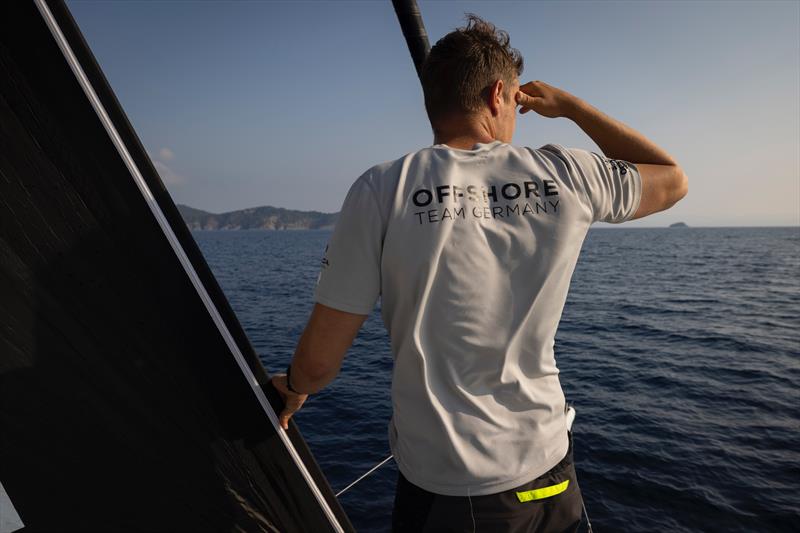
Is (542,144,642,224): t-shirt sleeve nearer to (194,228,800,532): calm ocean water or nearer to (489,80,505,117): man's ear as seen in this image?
(489,80,505,117): man's ear

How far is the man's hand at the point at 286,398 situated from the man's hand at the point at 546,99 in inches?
59.8

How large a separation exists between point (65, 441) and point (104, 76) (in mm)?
1436

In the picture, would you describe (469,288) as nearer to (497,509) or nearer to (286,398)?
(497,509)

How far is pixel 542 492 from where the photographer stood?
1.59 meters

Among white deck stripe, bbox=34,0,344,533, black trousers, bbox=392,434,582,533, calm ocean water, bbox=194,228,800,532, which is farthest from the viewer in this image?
calm ocean water, bbox=194,228,800,532

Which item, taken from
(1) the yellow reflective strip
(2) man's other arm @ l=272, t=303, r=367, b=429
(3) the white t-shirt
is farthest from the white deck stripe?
(1) the yellow reflective strip

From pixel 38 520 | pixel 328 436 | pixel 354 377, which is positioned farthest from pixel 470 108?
pixel 354 377

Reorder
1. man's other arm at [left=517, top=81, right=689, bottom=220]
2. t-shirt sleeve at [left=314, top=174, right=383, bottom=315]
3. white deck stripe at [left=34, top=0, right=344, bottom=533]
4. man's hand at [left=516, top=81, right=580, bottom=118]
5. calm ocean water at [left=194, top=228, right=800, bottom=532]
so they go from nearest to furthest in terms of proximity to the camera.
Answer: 1. t-shirt sleeve at [left=314, top=174, right=383, bottom=315]
2. white deck stripe at [left=34, top=0, right=344, bottom=533]
3. man's other arm at [left=517, top=81, right=689, bottom=220]
4. man's hand at [left=516, top=81, right=580, bottom=118]
5. calm ocean water at [left=194, top=228, right=800, bottom=532]

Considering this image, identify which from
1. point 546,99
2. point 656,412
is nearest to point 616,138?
point 546,99

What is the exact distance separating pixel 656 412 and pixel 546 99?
14.5 metres

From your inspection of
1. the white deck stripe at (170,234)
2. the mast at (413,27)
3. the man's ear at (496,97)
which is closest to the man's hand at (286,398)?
the white deck stripe at (170,234)

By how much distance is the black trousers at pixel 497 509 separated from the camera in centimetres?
150

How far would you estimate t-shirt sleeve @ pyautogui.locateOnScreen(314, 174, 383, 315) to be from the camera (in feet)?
4.49

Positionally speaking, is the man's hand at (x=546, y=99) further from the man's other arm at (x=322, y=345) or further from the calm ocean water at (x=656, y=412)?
the calm ocean water at (x=656, y=412)
